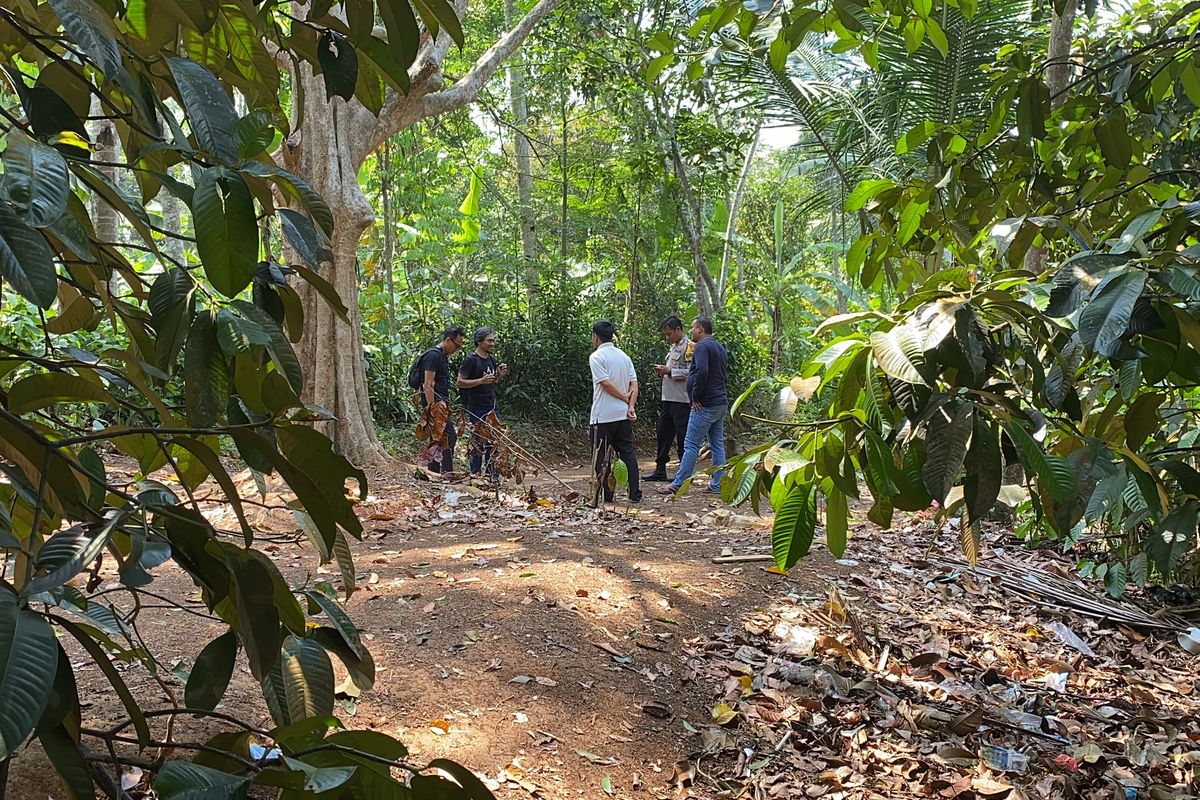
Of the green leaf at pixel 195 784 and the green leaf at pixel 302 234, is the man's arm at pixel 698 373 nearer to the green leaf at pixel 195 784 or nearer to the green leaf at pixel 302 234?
the green leaf at pixel 302 234

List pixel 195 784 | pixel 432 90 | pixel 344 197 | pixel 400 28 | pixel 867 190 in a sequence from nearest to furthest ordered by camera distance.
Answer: pixel 195 784
pixel 400 28
pixel 867 190
pixel 344 197
pixel 432 90

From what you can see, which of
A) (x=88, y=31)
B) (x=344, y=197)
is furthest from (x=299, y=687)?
(x=344, y=197)

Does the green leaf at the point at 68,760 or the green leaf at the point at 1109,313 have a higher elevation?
the green leaf at the point at 1109,313

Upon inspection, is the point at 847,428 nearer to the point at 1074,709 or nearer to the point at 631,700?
the point at 631,700

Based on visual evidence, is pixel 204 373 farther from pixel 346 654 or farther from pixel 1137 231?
pixel 1137 231

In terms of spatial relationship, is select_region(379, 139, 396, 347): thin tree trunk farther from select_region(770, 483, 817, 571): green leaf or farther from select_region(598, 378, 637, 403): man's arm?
select_region(770, 483, 817, 571): green leaf

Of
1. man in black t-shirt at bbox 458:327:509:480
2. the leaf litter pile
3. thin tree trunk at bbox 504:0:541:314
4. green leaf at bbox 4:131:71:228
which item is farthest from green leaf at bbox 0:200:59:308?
thin tree trunk at bbox 504:0:541:314

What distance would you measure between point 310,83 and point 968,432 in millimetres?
6762

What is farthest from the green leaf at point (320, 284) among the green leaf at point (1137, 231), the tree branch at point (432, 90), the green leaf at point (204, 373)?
the tree branch at point (432, 90)

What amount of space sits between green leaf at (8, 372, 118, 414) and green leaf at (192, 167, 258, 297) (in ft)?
1.49

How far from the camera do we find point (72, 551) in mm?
902

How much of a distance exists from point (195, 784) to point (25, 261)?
1.74ft

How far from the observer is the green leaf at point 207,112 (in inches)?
38.0

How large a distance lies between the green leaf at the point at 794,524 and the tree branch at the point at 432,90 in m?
6.32
